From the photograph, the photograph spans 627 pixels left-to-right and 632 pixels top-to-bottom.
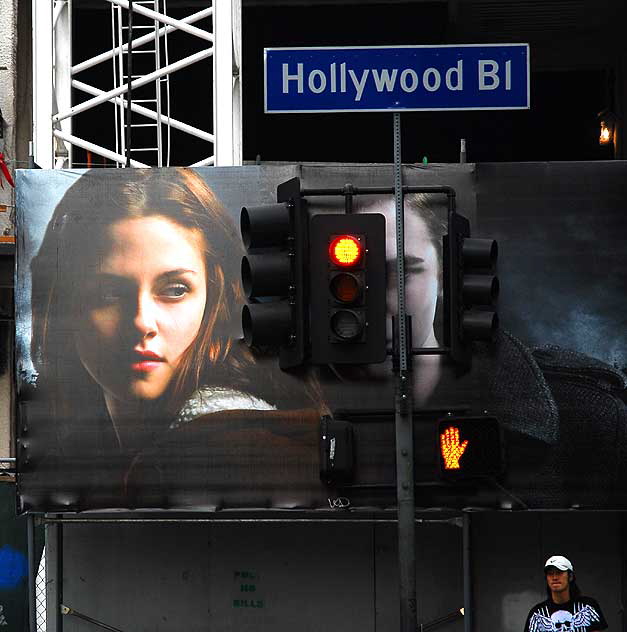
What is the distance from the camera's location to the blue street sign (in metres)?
10.2

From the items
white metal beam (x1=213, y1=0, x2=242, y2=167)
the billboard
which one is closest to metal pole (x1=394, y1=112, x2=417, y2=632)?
the billboard

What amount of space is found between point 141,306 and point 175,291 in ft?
1.09

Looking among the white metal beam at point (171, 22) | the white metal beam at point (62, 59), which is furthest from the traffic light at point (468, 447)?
the white metal beam at point (62, 59)

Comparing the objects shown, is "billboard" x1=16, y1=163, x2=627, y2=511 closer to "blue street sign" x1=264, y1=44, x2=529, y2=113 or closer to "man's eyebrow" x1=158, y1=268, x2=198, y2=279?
"man's eyebrow" x1=158, y1=268, x2=198, y2=279

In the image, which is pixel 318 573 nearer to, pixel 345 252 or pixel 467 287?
pixel 467 287

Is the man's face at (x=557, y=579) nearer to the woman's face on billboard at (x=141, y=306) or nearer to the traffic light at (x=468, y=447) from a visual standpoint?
the traffic light at (x=468, y=447)

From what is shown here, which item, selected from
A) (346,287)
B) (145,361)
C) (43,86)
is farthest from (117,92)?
(346,287)

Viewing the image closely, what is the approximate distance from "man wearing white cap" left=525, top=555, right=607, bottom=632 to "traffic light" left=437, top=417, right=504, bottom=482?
3.41 feet

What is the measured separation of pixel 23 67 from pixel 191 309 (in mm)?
6579

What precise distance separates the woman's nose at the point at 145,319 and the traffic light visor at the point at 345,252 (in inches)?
109

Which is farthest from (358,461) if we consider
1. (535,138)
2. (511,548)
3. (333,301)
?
(535,138)

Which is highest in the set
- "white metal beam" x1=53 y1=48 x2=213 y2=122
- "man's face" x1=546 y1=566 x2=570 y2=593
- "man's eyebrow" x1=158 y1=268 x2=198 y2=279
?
"white metal beam" x1=53 y1=48 x2=213 y2=122

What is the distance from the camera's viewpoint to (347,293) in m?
9.84

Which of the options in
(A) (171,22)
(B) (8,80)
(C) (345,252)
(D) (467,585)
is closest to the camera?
(C) (345,252)
